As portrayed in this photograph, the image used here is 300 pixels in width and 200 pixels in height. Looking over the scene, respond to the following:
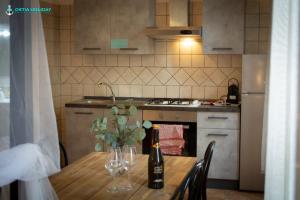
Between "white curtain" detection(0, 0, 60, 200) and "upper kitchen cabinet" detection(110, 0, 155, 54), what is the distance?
3608 mm

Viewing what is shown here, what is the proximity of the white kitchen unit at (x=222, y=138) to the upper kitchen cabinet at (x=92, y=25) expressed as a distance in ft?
5.07

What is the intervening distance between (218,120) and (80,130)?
66.9 inches

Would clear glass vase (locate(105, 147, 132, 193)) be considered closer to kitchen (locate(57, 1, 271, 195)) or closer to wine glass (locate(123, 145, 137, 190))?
wine glass (locate(123, 145, 137, 190))

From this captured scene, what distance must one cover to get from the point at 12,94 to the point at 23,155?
0.70ft

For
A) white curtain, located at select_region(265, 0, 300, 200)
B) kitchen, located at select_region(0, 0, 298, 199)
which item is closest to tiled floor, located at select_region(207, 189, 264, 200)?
kitchen, located at select_region(0, 0, 298, 199)

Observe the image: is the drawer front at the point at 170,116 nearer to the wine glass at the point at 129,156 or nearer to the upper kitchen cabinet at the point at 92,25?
the upper kitchen cabinet at the point at 92,25

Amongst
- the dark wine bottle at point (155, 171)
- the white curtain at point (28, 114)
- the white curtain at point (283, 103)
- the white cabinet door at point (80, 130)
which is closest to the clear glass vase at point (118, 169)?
the dark wine bottle at point (155, 171)

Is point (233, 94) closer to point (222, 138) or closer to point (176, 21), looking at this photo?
point (222, 138)

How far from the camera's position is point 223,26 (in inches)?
188

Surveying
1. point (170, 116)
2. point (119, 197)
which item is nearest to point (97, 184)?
point (119, 197)

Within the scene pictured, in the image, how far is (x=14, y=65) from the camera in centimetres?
138

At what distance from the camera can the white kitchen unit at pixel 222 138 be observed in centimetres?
464

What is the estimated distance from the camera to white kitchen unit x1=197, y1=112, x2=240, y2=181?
4.64 meters

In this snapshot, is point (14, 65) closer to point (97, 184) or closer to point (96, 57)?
point (97, 184)
